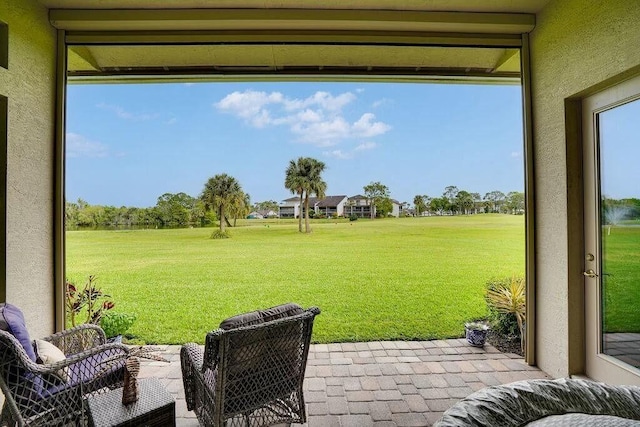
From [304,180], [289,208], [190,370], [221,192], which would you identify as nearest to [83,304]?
[190,370]

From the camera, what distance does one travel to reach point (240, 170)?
4.63m

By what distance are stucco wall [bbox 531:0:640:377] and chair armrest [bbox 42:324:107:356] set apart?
11.5 feet

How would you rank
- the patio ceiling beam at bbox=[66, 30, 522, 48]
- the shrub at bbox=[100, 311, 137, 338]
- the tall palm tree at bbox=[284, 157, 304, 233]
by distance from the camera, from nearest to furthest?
the patio ceiling beam at bbox=[66, 30, 522, 48] → the shrub at bbox=[100, 311, 137, 338] → the tall palm tree at bbox=[284, 157, 304, 233]

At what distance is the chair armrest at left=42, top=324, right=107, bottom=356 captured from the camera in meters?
1.97

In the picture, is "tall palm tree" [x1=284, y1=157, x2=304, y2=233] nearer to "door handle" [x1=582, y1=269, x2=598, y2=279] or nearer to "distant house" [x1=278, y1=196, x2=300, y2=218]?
"distant house" [x1=278, y1=196, x2=300, y2=218]

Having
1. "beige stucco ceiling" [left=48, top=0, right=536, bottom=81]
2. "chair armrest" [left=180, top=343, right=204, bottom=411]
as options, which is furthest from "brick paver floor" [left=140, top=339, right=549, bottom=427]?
"beige stucco ceiling" [left=48, top=0, right=536, bottom=81]

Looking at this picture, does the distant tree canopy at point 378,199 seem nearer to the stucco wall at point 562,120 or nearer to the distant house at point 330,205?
the distant house at point 330,205

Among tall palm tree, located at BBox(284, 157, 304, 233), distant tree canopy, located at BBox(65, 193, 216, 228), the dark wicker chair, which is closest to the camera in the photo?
the dark wicker chair

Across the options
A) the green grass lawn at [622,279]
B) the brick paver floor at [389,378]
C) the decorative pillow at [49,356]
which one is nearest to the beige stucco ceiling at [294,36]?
the green grass lawn at [622,279]

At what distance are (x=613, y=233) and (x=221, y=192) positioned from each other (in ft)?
14.3

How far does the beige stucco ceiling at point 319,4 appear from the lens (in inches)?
97.1

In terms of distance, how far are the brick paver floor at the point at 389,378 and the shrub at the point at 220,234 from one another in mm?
1855

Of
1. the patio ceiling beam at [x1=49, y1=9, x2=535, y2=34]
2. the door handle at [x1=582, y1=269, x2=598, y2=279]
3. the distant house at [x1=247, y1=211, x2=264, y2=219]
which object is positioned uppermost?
the patio ceiling beam at [x1=49, y1=9, x2=535, y2=34]

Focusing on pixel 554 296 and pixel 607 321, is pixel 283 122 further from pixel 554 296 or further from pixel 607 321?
pixel 607 321
